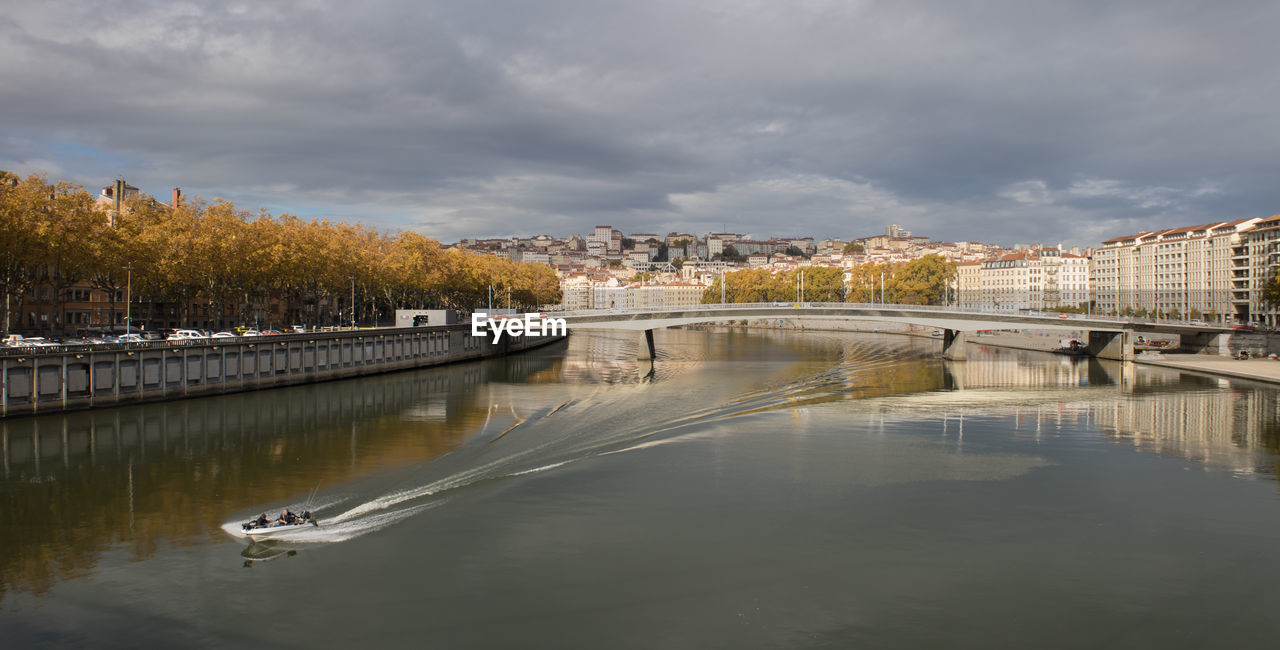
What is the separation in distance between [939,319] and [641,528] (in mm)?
53353

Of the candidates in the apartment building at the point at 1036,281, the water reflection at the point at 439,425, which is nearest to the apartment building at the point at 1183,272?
the apartment building at the point at 1036,281

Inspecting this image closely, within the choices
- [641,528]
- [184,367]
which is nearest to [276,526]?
[641,528]

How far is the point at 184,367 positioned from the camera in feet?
113

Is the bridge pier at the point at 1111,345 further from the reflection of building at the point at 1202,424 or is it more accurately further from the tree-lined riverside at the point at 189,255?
the tree-lined riverside at the point at 189,255

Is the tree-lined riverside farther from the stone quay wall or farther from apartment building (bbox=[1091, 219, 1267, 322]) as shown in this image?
apartment building (bbox=[1091, 219, 1267, 322])

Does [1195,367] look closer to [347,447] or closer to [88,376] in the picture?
[347,447]

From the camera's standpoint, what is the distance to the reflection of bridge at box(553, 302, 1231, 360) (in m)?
63.1

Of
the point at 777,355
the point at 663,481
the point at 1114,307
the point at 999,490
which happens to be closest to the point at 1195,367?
the point at 777,355

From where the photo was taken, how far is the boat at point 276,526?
1584 cm

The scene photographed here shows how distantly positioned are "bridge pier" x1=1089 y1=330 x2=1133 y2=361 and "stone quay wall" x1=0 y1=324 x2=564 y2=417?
5180 centimetres

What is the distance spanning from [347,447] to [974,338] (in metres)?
81.3

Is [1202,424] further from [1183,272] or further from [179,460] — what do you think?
[1183,272]

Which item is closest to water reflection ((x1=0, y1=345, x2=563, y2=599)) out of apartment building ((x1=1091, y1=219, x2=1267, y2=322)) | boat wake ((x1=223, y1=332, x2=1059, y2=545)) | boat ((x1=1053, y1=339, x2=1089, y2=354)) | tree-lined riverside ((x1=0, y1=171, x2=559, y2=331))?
boat wake ((x1=223, y1=332, x2=1059, y2=545))

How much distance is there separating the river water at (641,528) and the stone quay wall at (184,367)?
3.69 feet
